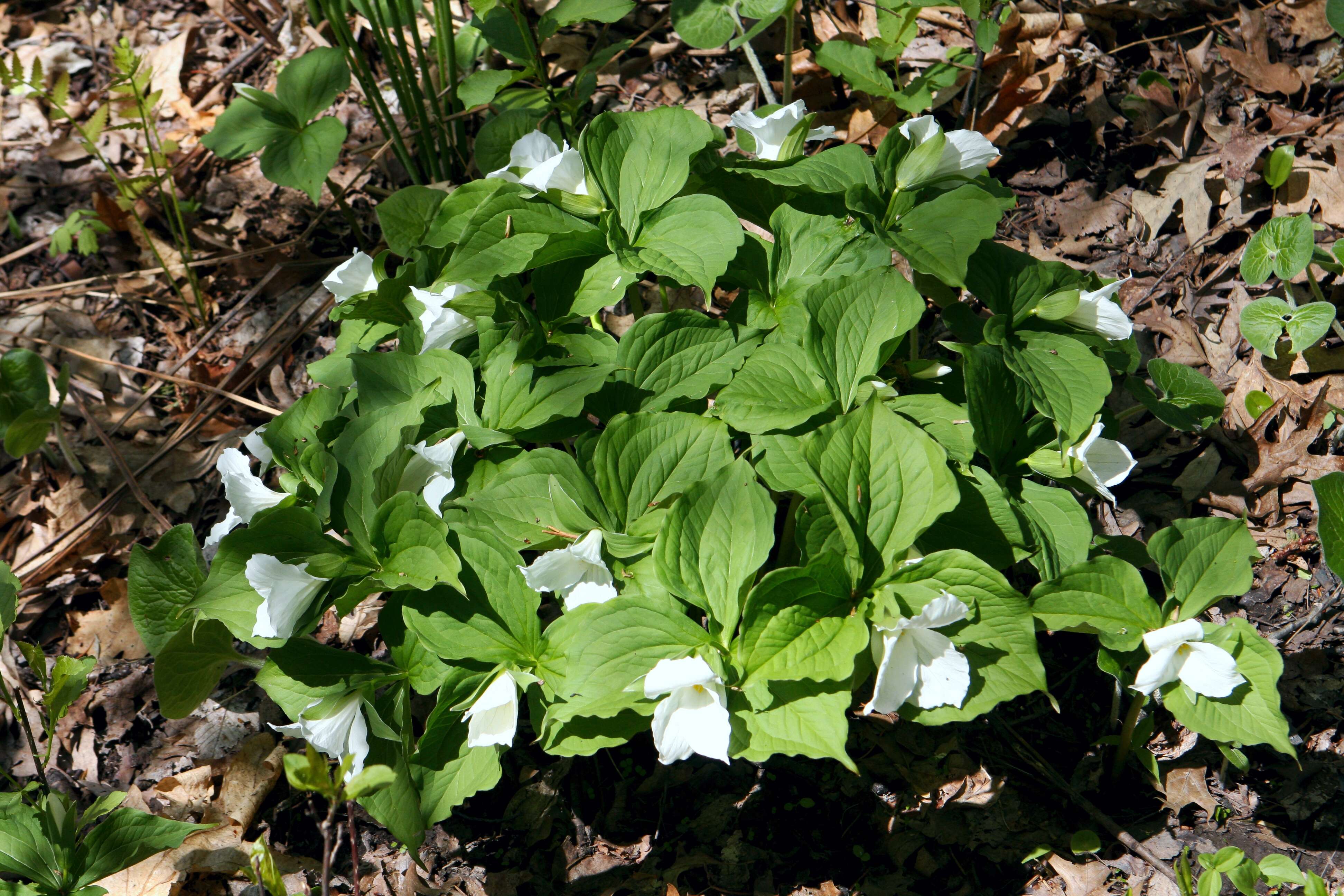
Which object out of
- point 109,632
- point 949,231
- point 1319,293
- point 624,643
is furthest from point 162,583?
point 1319,293

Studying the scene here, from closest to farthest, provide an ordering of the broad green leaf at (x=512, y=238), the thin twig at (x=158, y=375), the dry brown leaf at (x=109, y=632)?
the broad green leaf at (x=512, y=238) → the dry brown leaf at (x=109, y=632) → the thin twig at (x=158, y=375)

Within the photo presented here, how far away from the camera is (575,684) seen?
144cm

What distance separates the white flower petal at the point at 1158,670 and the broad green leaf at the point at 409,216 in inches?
71.2

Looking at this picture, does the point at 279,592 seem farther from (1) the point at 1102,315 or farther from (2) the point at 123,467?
(2) the point at 123,467

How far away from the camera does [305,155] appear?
2.60 metres

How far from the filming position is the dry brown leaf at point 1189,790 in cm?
195

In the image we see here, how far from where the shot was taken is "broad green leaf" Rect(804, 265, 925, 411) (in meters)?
1.67

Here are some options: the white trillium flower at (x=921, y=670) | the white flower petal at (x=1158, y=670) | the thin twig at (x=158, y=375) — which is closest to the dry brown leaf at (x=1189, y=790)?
the white flower petal at (x=1158, y=670)

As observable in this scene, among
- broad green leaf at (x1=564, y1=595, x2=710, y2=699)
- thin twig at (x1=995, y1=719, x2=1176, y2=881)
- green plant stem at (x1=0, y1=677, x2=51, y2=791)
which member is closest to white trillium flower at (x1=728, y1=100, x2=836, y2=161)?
broad green leaf at (x1=564, y1=595, x2=710, y2=699)

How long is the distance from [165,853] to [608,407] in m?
1.54

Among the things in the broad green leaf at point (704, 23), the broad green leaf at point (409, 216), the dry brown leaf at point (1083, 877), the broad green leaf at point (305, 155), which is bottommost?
the dry brown leaf at point (1083, 877)

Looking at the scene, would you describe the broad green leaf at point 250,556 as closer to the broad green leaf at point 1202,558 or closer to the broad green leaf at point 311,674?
the broad green leaf at point 311,674

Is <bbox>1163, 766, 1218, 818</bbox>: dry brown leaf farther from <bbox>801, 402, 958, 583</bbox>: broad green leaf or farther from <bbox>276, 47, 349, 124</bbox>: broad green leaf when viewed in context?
<bbox>276, 47, 349, 124</bbox>: broad green leaf

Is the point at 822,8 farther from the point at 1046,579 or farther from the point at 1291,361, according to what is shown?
the point at 1046,579
